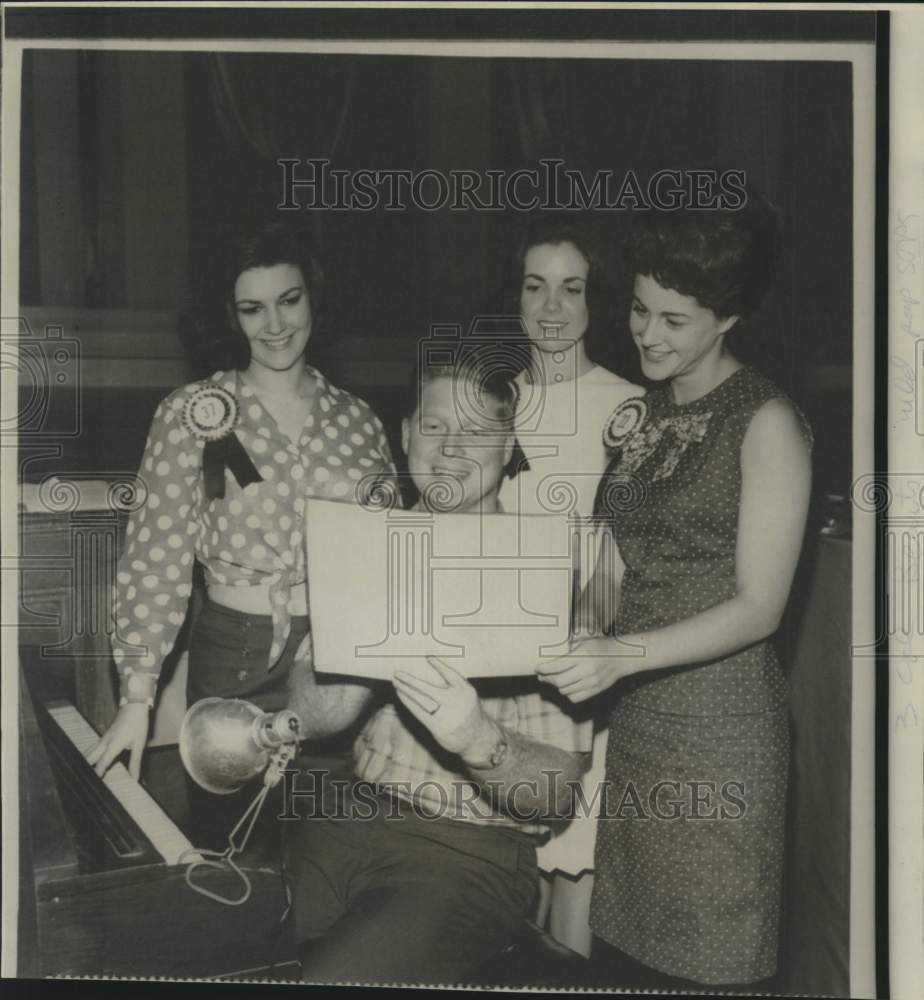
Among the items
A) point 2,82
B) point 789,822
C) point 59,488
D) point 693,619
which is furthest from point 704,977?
point 2,82

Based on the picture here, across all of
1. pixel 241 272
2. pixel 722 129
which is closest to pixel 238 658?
pixel 241 272

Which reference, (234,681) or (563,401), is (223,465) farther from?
(563,401)

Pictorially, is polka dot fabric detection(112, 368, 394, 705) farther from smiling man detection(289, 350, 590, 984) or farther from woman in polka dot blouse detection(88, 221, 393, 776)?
smiling man detection(289, 350, 590, 984)

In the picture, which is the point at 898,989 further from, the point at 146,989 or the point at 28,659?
the point at 28,659

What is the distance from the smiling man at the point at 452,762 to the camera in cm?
205

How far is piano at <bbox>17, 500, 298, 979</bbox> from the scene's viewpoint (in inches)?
81.7

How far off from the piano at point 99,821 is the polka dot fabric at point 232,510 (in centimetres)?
7

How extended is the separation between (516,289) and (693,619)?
0.71m

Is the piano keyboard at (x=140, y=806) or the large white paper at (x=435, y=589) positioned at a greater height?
the large white paper at (x=435, y=589)

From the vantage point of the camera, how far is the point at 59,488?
210 cm

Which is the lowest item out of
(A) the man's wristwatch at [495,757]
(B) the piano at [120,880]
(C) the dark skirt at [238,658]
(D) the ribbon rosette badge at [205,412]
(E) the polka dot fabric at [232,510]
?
(B) the piano at [120,880]

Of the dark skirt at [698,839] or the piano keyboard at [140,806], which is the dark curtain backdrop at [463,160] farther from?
the piano keyboard at [140,806]

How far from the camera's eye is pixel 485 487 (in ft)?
6.76

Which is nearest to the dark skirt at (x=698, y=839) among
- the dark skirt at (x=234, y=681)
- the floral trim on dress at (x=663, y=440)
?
the floral trim on dress at (x=663, y=440)
